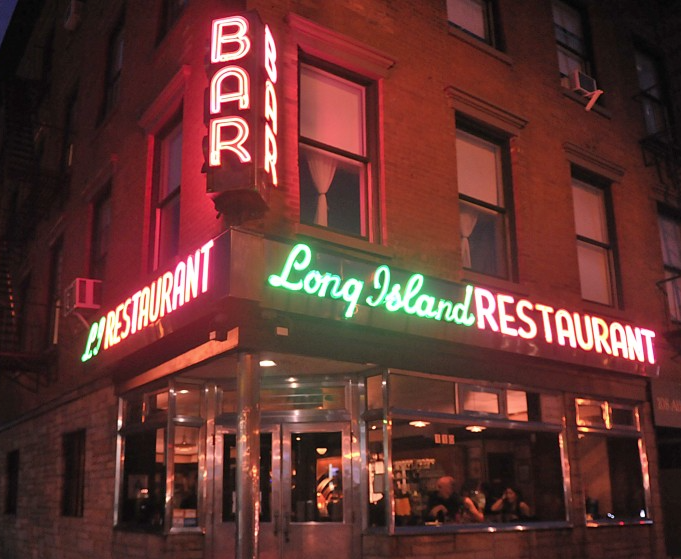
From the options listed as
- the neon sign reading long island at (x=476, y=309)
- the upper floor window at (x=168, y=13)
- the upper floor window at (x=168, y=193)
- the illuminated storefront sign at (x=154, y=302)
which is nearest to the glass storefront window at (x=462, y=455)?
the neon sign reading long island at (x=476, y=309)

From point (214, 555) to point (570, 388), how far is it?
5.47 metres

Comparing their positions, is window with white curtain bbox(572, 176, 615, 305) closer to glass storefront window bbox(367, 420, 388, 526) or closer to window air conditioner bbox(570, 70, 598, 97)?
window air conditioner bbox(570, 70, 598, 97)

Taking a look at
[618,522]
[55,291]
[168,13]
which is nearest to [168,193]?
[168,13]

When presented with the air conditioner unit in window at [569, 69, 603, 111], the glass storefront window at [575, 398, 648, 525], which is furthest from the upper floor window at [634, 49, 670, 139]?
the glass storefront window at [575, 398, 648, 525]

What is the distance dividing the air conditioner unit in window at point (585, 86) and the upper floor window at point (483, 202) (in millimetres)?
2507

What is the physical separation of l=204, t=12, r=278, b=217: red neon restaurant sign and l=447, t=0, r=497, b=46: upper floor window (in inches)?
181

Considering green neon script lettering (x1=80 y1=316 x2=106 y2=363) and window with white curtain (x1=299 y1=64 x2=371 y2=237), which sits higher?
window with white curtain (x1=299 y1=64 x2=371 y2=237)

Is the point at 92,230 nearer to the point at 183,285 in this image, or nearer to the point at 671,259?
the point at 183,285

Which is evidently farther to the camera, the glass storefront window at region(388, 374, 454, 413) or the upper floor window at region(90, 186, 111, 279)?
the upper floor window at region(90, 186, 111, 279)

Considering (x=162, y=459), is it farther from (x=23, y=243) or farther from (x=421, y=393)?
(x=23, y=243)

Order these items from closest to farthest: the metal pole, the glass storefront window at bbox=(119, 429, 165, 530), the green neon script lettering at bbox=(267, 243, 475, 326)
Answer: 1. the metal pole
2. the green neon script lettering at bbox=(267, 243, 475, 326)
3. the glass storefront window at bbox=(119, 429, 165, 530)

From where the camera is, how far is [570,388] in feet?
35.3

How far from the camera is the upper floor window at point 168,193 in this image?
9961 mm

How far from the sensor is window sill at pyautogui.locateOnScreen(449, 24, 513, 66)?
11.1 metres
